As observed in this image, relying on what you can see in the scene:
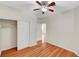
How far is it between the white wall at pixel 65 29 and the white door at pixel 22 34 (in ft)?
4.13

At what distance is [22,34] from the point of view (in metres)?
2.97

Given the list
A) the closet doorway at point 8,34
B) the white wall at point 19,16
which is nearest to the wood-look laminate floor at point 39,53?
the closet doorway at point 8,34

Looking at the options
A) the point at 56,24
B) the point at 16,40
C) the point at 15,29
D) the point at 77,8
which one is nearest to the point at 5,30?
Result: the point at 15,29

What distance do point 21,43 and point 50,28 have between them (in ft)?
5.45

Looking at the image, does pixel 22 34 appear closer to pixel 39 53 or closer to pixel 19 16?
pixel 19 16

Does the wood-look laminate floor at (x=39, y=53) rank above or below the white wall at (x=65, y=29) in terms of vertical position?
below

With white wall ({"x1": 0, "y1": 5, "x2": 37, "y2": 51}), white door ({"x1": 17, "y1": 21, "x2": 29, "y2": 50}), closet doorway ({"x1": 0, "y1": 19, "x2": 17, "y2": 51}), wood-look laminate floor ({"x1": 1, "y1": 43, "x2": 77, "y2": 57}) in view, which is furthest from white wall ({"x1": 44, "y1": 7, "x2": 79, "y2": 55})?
closet doorway ({"x1": 0, "y1": 19, "x2": 17, "y2": 51})

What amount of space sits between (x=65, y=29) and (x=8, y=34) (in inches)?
81.6

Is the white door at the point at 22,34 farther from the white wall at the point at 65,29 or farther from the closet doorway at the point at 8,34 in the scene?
the white wall at the point at 65,29

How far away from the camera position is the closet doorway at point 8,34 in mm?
2475

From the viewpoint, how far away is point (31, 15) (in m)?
3.24

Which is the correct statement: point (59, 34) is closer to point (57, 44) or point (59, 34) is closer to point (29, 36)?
point (57, 44)

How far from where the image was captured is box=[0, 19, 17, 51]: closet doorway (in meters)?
2.47

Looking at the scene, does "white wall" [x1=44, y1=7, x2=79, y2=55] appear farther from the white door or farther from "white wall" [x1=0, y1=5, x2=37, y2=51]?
the white door
